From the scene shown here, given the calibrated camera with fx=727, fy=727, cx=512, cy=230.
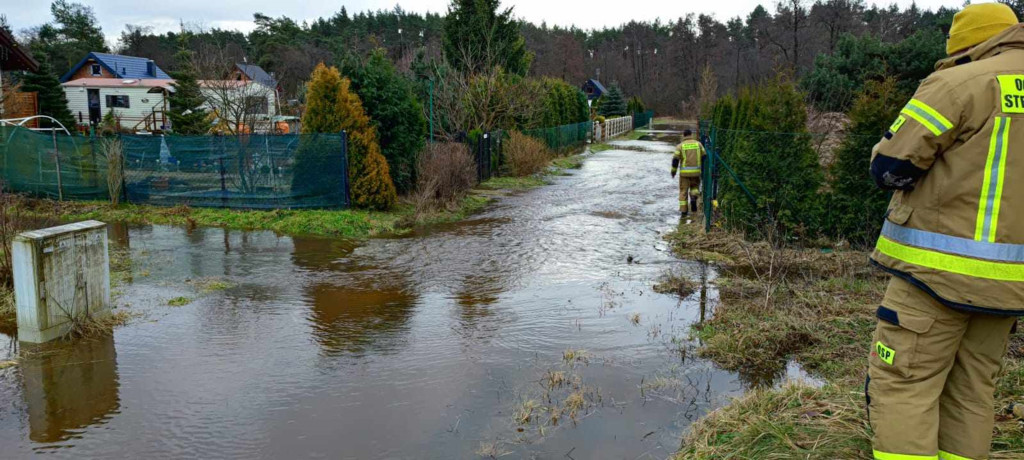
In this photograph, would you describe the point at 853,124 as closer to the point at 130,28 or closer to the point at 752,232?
the point at 752,232

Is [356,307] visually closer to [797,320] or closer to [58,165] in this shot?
[797,320]

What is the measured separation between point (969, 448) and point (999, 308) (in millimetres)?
698

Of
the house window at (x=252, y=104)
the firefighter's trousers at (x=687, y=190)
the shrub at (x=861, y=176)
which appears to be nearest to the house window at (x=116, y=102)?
the house window at (x=252, y=104)

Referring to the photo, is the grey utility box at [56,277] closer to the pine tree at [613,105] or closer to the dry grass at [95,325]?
the dry grass at [95,325]

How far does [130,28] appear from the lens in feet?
255

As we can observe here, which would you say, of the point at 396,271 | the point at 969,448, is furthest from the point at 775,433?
the point at 396,271

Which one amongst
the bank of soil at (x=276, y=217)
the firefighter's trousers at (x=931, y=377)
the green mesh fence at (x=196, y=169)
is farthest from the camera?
the green mesh fence at (x=196, y=169)

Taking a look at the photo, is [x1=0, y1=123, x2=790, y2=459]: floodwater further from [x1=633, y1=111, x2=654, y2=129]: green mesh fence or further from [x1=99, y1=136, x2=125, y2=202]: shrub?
[x1=633, y1=111, x2=654, y2=129]: green mesh fence

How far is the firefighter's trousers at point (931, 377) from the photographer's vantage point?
3.12 m

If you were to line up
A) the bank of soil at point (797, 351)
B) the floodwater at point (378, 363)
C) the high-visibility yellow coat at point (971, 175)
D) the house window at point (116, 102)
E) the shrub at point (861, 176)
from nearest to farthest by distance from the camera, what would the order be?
the high-visibility yellow coat at point (971, 175) < the bank of soil at point (797, 351) < the floodwater at point (378, 363) < the shrub at point (861, 176) < the house window at point (116, 102)

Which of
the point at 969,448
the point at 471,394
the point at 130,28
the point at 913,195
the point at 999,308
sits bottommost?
the point at 471,394

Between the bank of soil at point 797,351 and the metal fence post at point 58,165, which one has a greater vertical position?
the metal fence post at point 58,165

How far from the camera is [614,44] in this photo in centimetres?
9825

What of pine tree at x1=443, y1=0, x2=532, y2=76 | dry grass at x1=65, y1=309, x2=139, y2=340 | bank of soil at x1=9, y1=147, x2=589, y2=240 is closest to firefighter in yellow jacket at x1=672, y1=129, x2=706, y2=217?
bank of soil at x1=9, y1=147, x2=589, y2=240
